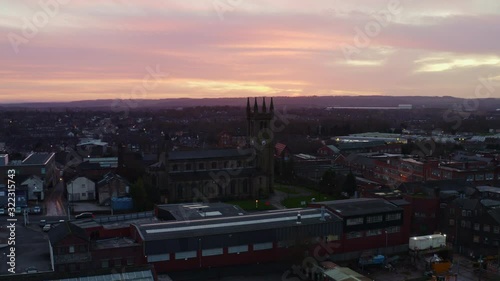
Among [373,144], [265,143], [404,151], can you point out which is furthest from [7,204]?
[373,144]

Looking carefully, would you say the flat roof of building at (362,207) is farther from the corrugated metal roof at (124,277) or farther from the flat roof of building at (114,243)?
the corrugated metal roof at (124,277)

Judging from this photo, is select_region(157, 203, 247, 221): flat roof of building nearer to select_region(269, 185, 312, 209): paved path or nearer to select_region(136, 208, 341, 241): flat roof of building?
select_region(136, 208, 341, 241): flat roof of building

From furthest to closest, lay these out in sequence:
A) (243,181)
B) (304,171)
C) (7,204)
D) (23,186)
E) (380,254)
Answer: (304,171) → (243,181) → (23,186) → (7,204) → (380,254)

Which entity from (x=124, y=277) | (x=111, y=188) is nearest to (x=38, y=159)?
(x=111, y=188)

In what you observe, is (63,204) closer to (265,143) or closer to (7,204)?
(7,204)

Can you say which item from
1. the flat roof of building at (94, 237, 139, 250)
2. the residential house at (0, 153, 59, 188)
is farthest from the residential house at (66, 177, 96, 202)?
the flat roof of building at (94, 237, 139, 250)

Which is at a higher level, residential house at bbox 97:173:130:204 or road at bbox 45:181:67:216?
residential house at bbox 97:173:130:204
